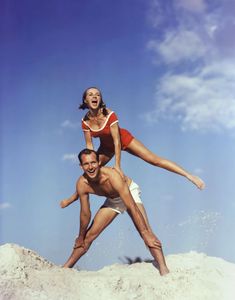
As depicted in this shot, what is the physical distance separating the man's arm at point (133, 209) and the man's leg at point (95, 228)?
0.38 m

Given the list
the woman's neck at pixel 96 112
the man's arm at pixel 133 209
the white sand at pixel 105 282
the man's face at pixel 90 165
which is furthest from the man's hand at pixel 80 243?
the woman's neck at pixel 96 112

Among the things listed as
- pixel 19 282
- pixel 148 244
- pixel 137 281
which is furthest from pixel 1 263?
pixel 148 244

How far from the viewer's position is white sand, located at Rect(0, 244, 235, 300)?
13.0 feet

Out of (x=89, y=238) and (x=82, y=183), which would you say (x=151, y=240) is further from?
(x=82, y=183)

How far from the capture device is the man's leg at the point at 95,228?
5371 millimetres

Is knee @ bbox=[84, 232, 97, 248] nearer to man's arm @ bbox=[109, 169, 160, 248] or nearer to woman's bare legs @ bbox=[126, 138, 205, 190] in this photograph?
man's arm @ bbox=[109, 169, 160, 248]

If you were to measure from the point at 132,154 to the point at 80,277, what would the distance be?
5.59 ft

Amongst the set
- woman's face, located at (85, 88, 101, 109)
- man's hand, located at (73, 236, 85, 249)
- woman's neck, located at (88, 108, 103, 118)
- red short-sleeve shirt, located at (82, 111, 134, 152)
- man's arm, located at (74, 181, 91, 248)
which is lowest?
man's hand, located at (73, 236, 85, 249)

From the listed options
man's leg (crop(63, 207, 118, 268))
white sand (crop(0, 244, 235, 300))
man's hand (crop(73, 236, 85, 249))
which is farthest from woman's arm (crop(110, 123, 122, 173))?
white sand (crop(0, 244, 235, 300))

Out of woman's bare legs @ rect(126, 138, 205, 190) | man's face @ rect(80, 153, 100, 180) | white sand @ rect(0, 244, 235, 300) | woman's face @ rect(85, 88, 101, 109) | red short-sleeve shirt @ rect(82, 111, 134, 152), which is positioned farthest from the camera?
woman's bare legs @ rect(126, 138, 205, 190)

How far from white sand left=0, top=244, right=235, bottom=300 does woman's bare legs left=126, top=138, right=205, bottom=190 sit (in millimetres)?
1007

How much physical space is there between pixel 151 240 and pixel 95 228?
70 cm

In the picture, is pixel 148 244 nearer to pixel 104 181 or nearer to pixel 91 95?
pixel 104 181

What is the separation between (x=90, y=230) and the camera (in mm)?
5422
